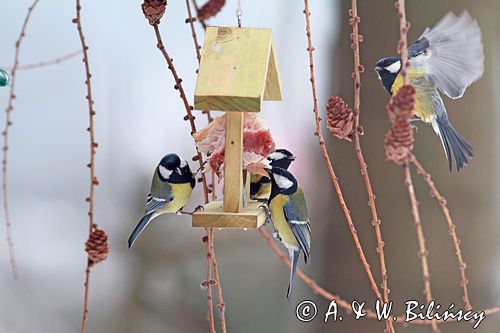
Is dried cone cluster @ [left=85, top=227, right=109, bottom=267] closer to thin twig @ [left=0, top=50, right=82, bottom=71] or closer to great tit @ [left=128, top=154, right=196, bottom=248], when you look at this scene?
great tit @ [left=128, top=154, right=196, bottom=248]

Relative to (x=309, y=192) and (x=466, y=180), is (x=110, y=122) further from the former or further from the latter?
(x=466, y=180)

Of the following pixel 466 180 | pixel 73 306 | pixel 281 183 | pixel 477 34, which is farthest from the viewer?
pixel 73 306

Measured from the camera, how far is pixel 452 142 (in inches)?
40.1

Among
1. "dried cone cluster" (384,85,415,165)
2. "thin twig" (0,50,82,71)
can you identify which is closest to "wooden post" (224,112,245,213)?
"dried cone cluster" (384,85,415,165)

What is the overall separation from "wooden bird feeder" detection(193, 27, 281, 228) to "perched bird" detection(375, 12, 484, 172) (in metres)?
0.26

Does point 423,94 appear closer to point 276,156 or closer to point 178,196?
point 276,156

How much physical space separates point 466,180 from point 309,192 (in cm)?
39

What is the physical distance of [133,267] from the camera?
1.55 meters

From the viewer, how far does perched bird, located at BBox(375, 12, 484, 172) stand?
0.97m

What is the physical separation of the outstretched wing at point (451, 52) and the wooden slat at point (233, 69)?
279 millimetres

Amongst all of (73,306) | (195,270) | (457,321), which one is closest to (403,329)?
(457,321)

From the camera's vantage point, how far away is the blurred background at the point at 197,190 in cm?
139

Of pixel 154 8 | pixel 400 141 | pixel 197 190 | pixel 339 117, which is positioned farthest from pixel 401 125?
pixel 197 190

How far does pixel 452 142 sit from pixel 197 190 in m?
0.70
